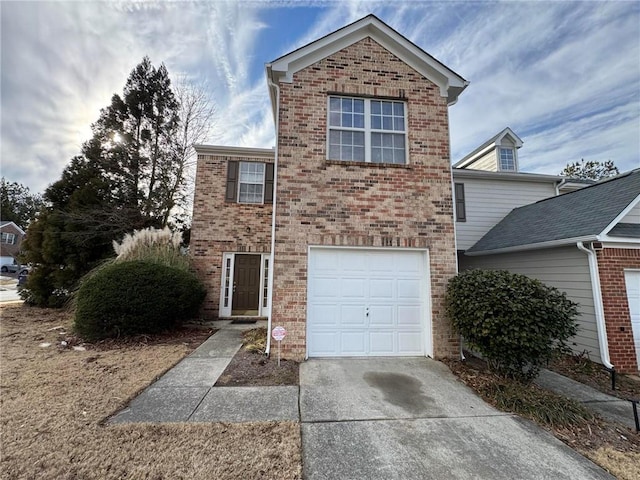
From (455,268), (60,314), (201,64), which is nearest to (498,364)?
(455,268)

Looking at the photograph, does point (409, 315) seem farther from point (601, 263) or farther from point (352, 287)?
point (601, 263)

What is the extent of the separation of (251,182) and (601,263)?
10158 mm

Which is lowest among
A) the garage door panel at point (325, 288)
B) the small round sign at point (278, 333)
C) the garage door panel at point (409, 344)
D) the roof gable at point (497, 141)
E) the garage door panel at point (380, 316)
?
the garage door panel at point (409, 344)

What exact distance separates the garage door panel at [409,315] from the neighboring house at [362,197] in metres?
0.02

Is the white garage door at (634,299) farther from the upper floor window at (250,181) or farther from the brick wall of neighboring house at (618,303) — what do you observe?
the upper floor window at (250,181)

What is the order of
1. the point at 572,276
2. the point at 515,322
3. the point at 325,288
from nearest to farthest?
the point at 515,322
the point at 325,288
the point at 572,276

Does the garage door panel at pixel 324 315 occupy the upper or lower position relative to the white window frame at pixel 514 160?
lower

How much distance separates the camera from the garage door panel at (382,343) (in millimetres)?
5758

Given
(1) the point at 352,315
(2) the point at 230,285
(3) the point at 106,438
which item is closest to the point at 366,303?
(1) the point at 352,315

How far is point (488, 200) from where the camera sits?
1082 cm

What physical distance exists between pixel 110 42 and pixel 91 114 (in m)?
9.13

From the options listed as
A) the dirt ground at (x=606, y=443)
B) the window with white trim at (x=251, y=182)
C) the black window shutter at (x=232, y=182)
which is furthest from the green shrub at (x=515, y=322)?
the black window shutter at (x=232, y=182)

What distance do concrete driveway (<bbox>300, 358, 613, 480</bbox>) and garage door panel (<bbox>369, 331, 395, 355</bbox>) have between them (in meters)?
1.07

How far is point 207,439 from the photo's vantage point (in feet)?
9.39
